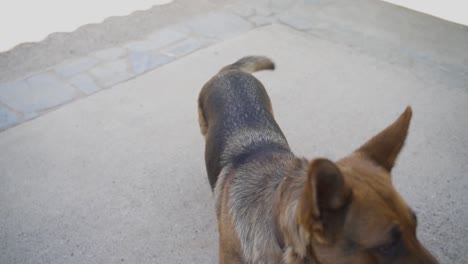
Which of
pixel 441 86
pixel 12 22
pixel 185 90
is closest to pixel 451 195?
pixel 441 86

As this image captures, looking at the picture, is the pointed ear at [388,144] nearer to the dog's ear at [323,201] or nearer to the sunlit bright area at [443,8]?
the dog's ear at [323,201]

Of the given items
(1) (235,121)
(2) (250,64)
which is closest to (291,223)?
(1) (235,121)

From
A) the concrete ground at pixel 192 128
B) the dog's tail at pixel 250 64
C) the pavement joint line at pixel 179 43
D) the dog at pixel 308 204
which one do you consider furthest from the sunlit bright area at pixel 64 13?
the dog at pixel 308 204

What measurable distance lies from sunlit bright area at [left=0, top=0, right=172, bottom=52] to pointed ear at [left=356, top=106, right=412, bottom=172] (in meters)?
5.64

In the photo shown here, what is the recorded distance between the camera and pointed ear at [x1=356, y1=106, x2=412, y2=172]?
6.50 feet

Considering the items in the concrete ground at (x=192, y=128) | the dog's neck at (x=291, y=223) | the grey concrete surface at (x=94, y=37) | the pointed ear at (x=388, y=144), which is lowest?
the concrete ground at (x=192, y=128)

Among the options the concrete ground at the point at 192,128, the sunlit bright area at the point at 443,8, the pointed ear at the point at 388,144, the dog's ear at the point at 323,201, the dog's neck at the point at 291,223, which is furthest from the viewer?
the sunlit bright area at the point at 443,8

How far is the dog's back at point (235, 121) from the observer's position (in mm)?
2867

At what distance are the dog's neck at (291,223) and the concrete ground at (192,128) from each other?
4.95 feet

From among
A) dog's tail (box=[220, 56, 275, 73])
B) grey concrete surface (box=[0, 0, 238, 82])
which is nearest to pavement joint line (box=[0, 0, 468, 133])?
grey concrete surface (box=[0, 0, 238, 82])

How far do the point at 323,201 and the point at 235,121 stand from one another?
4.90ft

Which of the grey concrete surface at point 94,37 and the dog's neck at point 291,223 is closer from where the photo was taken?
the dog's neck at point 291,223

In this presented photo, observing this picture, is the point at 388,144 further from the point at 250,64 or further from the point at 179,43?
the point at 179,43

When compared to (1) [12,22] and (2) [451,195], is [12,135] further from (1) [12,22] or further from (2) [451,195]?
(2) [451,195]
